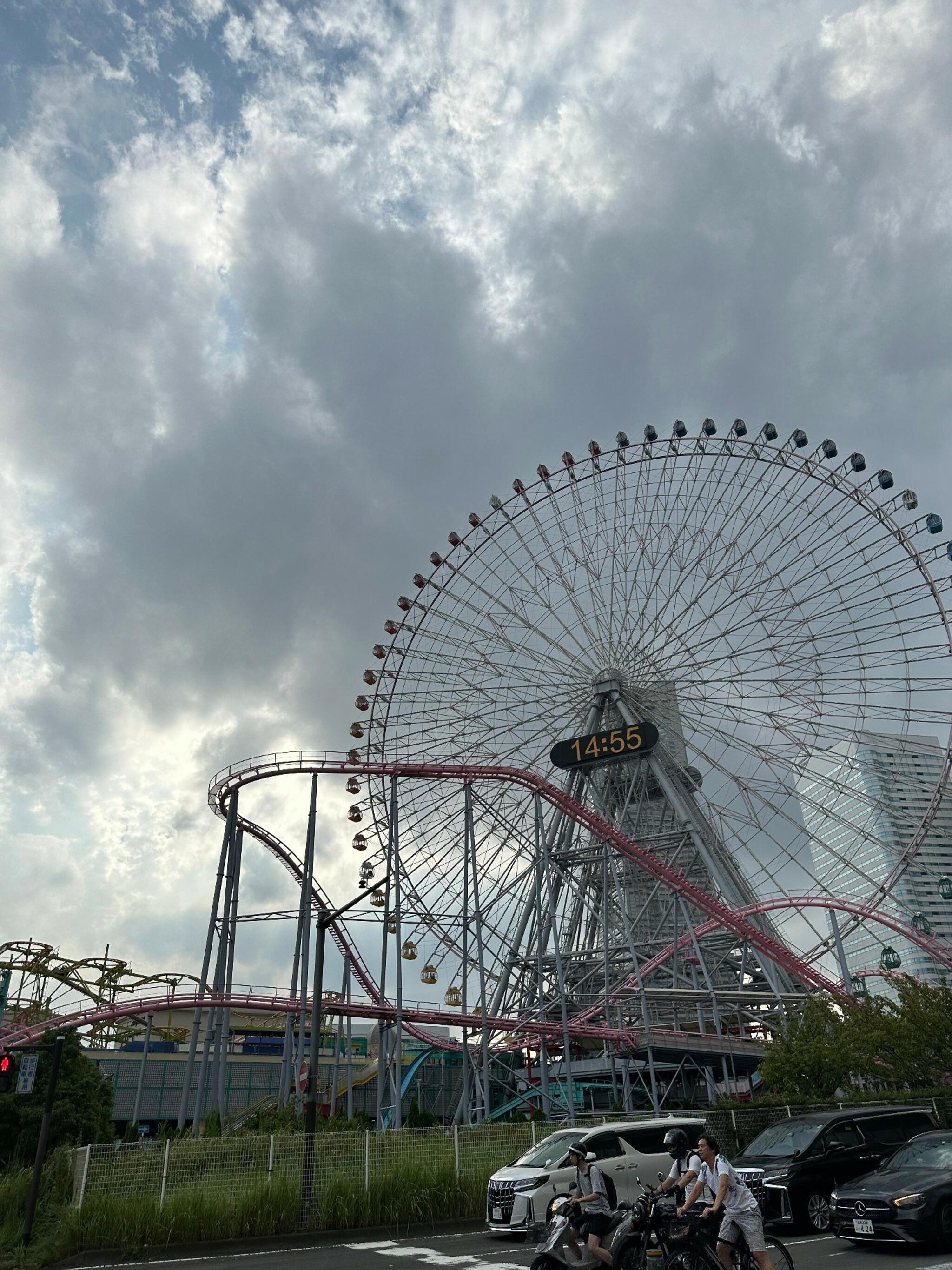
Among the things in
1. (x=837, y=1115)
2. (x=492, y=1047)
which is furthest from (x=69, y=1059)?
(x=837, y=1115)

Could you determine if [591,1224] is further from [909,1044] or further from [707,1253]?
[909,1044]

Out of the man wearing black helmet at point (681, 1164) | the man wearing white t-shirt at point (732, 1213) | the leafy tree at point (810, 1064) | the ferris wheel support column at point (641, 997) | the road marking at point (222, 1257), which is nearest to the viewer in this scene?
the man wearing white t-shirt at point (732, 1213)

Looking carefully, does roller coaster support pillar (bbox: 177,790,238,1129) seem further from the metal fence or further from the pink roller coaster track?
the metal fence

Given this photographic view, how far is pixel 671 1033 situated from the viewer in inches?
1500

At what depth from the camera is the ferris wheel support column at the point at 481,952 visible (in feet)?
106

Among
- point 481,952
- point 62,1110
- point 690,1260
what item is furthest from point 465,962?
point 690,1260

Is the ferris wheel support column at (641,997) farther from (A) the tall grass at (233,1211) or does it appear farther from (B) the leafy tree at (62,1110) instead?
(B) the leafy tree at (62,1110)

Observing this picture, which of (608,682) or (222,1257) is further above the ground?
(608,682)

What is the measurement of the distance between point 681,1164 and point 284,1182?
8370 millimetres

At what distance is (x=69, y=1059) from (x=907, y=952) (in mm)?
156314

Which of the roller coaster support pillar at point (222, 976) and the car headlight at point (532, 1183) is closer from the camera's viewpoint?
the car headlight at point (532, 1183)

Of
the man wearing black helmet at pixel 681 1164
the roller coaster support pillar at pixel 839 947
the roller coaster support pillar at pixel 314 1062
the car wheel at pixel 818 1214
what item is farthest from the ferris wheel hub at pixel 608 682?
the man wearing black helmet at pixel 681 1164

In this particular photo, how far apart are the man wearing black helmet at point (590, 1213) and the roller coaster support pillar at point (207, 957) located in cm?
2336

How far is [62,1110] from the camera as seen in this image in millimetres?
26859
